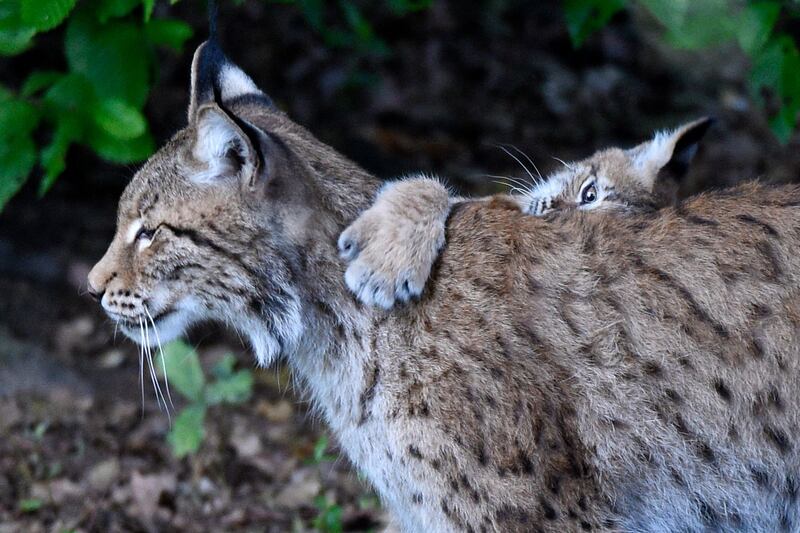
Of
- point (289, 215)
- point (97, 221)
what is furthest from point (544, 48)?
point (289, 215)

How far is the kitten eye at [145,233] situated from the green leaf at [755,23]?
Result: 257cm

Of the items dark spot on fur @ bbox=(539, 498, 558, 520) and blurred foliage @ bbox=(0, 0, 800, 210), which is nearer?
dark spot on fur @ bbox=(539, 498, 558, 520)

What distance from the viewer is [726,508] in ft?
12.5

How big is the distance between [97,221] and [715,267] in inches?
169

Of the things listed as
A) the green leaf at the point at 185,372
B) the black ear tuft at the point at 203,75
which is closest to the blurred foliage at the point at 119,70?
the black ear tuft at the point at 203,75

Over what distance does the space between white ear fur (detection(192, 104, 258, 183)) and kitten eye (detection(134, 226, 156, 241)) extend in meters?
0.24

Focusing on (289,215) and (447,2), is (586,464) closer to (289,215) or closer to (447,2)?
(289,215)

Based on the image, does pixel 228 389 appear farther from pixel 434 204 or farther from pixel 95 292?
pixel 434 204

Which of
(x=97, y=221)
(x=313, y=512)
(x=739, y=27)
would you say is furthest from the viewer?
(x=97, y=221)

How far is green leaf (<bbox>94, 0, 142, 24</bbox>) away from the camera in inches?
177

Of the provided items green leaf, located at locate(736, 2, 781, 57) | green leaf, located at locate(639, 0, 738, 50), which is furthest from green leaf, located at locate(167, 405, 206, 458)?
green leaf, located at locate(736, 2, 781, 57)

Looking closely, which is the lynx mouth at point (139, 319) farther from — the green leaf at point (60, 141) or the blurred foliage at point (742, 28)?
the blurred foliage at point (742, 28)

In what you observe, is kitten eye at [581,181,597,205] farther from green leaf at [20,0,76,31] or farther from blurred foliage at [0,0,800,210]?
green leaf at [20,0,76,31]

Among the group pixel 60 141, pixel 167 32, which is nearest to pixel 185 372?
pixel 60 141
